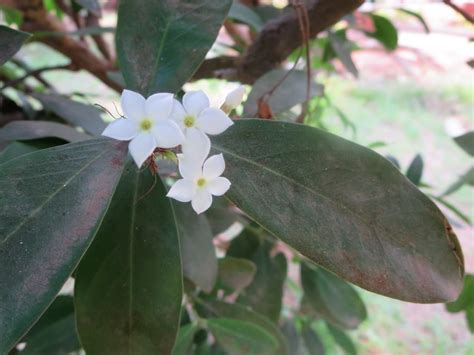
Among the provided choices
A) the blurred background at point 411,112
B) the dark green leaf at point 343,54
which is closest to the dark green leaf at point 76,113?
the dark green leaf at point 343,54

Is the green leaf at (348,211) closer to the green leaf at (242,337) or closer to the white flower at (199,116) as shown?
the white flower at (199,116)

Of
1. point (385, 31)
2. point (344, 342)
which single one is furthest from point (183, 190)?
point (344, 342)

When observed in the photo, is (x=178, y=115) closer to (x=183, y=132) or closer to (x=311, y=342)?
(x=183, y=132)

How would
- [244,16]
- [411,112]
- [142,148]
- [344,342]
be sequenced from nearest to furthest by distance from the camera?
[142,148] → [244,16] → [344,342] → [411,112]

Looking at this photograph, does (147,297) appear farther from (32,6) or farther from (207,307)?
(32,6)

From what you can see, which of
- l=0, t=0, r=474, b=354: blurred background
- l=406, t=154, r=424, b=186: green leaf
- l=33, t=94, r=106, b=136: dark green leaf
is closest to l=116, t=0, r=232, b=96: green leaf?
l=33, t=94, r=106, b=136: dark green leaf

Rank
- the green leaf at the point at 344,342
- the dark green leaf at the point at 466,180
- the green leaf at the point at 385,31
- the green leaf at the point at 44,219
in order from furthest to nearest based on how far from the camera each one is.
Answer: the green leaf at the point at 344,342
the green leaf at the point at 385,31
the dark green leaf at the point at 466,180
the green leaf at the point at 44,219

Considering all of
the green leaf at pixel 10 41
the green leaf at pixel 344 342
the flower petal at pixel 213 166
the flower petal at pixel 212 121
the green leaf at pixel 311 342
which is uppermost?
the green leaf at pixel 10 41
